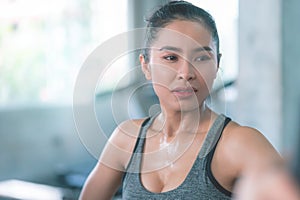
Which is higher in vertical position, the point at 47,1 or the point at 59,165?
the point at 47,1

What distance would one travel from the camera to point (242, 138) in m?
0.77

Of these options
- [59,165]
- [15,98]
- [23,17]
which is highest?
[23,17]

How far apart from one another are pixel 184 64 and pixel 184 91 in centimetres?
5

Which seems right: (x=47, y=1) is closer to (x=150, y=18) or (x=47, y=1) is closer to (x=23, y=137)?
(x=23, y=137)

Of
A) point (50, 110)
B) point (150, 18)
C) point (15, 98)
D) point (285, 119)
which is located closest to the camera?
point (150, 18)

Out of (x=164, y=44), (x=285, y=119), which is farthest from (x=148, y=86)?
(x=285, y=119)

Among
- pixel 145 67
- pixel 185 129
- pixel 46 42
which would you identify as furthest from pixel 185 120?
pixel 46 42

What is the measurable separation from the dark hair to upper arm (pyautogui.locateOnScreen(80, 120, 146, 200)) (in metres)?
0.21

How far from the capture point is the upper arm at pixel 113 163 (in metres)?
0.99

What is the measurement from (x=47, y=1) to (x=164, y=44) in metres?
3.52

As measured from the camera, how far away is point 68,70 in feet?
14.2

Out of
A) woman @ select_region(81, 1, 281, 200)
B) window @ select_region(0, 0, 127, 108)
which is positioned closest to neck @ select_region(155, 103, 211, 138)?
woman @ select_region(81, 1, 281, 200)

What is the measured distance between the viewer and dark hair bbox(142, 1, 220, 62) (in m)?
0.80

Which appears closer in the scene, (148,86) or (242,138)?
(242,138)
